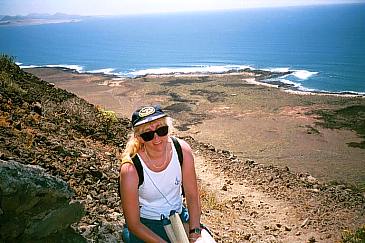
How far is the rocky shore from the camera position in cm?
873

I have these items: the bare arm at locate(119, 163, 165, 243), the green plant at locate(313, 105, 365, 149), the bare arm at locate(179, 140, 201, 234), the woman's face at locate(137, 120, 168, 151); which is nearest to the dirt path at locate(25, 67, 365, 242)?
the green plant at locate(313, 105, 365, 149)

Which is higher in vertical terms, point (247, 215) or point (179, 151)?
point (179, 151)

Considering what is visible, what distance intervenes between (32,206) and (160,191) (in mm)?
1567

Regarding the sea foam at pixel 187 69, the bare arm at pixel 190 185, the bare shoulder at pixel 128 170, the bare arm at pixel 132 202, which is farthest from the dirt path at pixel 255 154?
the sea foam at pixel 187 69

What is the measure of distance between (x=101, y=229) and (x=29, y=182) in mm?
2641

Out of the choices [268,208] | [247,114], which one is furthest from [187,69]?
[268,208]

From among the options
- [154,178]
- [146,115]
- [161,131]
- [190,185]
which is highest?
[146,115]

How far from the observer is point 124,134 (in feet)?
58.6

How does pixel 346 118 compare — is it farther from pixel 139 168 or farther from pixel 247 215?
pixel 139 168

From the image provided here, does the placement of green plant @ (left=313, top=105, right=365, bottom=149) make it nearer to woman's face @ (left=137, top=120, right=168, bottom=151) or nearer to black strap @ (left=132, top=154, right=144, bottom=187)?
woman's face @ (left=137, top=120, right=168, bottom=151)

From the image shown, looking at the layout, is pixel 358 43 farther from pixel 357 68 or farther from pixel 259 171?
pixel 259 171

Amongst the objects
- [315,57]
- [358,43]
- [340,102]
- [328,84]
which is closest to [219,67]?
[315,57]

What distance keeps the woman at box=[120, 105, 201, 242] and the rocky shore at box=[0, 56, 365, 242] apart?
7.59ft

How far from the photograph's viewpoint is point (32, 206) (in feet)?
15.1
